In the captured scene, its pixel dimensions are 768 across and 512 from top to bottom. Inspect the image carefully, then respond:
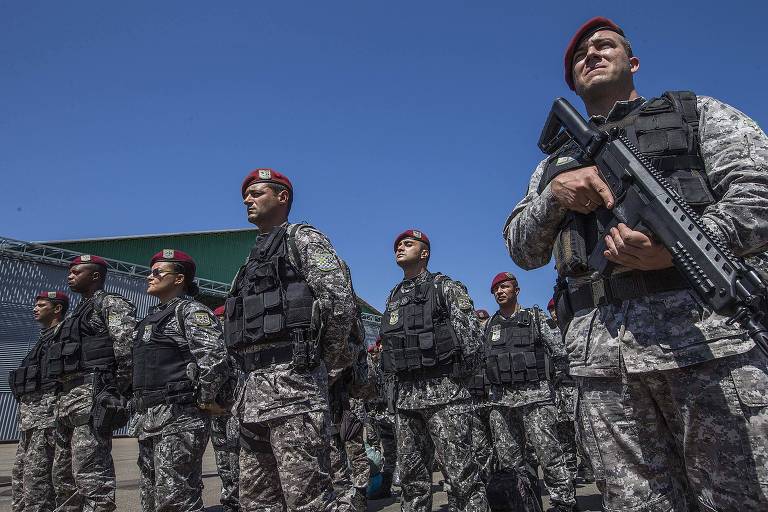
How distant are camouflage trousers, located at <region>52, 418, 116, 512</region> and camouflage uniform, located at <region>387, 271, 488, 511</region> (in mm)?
2658

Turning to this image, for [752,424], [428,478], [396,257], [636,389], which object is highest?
[396,257]

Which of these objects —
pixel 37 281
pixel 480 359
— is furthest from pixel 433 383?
pixel 37 281

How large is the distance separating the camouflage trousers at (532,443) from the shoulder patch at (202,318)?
3.62 meters

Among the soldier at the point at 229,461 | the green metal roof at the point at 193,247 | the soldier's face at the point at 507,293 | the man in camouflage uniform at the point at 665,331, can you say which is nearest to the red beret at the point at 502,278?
the soldier's face at the point at 507,293

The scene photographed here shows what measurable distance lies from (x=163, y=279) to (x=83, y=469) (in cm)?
182

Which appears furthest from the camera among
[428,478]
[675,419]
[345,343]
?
[428,478]

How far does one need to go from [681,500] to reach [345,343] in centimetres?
219

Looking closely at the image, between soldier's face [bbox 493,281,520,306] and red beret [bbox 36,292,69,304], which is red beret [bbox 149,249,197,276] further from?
soldier's face [bbox 493,281,520,306]

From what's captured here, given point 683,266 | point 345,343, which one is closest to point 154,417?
point 345,343

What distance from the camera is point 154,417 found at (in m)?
4.47

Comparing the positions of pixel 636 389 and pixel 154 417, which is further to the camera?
pixel 154 417

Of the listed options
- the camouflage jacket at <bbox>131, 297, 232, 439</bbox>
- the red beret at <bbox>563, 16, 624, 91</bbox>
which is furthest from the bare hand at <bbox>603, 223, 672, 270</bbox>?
the camouflage jacket at <bbox>131, 297, 232, 439</bbox>

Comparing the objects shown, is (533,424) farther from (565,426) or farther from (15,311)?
(15,311)

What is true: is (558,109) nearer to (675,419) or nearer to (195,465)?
(675,419)
